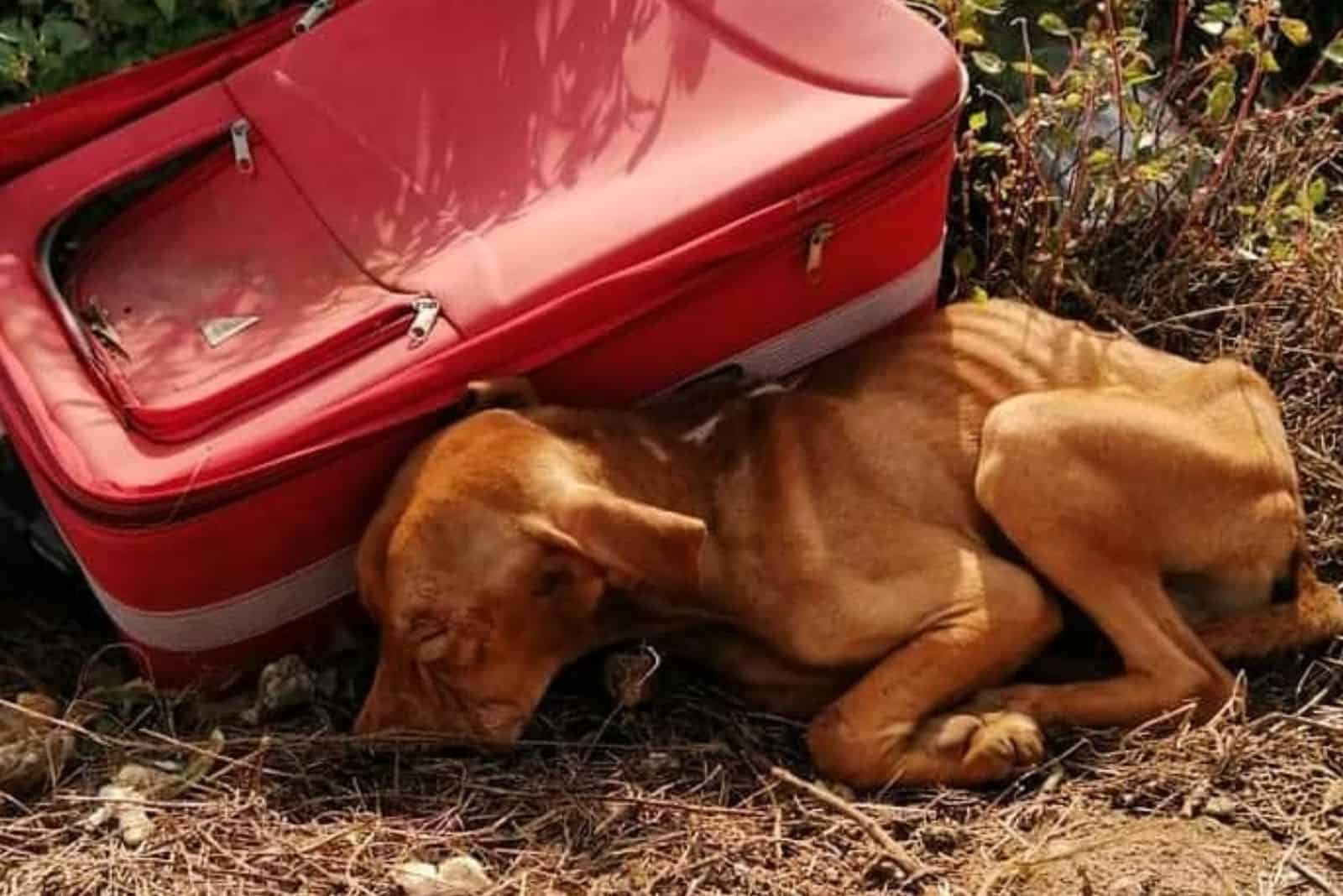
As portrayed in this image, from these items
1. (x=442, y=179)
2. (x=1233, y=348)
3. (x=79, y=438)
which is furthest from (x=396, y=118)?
(x=1233, y=348)

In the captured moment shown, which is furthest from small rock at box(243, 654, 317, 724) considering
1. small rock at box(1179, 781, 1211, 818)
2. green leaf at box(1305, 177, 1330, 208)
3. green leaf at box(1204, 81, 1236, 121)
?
green leaf at box(1305, 177, 1330, 208)

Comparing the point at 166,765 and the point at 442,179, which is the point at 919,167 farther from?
the point at 166,765

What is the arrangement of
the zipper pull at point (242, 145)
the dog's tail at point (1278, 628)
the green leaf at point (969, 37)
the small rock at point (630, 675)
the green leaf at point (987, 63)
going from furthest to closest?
the green leaf at point (987, 63) → the green leaf at point (969, 37) → the zipper pull at point (242, 145) → the dog's tail at point (1278, 628) → the small rock at point (630, 675)

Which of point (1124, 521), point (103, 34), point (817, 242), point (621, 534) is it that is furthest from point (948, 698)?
point (103, 34)

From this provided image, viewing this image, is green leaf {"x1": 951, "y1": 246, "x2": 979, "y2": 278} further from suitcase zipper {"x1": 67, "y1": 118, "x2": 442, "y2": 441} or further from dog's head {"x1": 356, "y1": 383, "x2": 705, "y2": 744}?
suitcase zipper {"x1": 67, "y1": 118, "x2": 442, "y2": 441}

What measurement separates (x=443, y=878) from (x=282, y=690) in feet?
1.97

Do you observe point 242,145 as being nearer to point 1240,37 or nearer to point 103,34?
point 103,34

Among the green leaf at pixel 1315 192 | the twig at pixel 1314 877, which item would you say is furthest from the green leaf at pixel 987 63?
the twig at pixel 1314 877

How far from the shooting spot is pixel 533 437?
162 inches

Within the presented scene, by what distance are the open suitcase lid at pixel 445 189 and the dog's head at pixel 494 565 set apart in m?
0.20

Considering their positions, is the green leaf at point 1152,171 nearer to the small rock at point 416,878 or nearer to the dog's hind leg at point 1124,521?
the dog's hind leg at point 1124,521

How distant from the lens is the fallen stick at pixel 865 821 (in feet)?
13.1

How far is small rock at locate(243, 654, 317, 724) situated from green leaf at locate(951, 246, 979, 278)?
5.99 ft

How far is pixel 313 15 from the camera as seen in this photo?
16.7 feet
